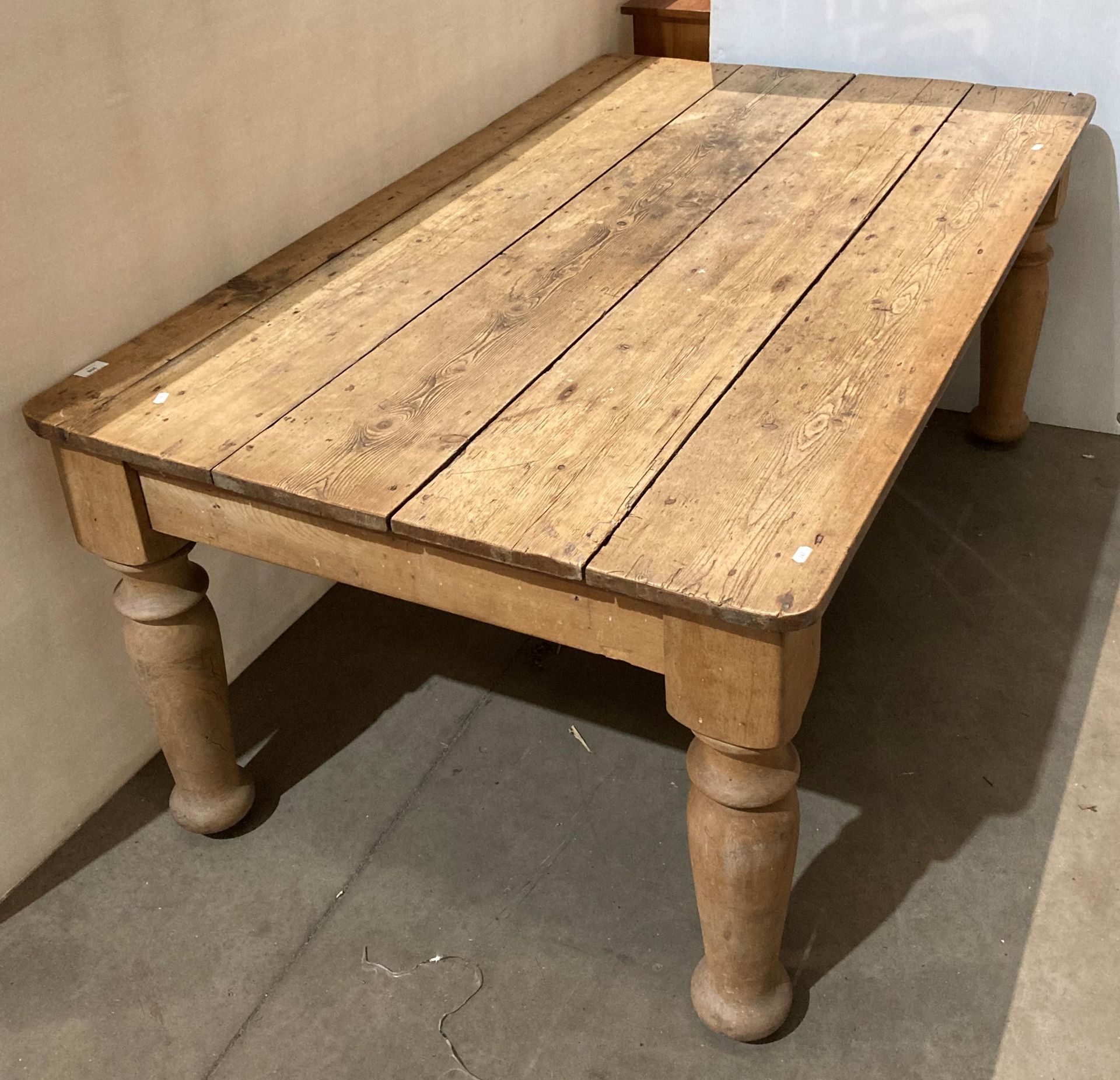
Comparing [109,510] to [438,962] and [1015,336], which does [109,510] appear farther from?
[1015,336]

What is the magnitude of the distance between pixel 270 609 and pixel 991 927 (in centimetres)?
120

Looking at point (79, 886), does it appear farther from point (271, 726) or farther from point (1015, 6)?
point (1015, 6)

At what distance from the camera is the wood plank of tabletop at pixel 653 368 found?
4.31 feet

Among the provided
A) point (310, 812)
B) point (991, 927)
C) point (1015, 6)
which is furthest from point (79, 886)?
point (1015, 6)

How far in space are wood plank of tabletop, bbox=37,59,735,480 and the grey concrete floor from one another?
25.0 inches

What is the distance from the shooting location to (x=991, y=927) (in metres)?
1.65

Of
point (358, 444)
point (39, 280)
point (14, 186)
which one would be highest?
point (14, 186)

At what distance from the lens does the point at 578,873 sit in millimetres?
1756

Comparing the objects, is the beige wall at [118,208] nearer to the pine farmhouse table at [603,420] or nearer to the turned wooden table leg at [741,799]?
the pine farmhouse table at [603,420]

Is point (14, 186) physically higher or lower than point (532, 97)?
higher

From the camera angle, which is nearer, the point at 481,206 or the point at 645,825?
the point at 645,825

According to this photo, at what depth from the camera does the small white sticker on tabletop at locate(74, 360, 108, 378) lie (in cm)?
163

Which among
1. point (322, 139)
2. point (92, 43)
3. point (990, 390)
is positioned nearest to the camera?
point (92, 43)

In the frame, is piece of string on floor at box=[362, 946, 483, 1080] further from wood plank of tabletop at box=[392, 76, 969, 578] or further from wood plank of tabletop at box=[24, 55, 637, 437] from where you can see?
wood plank of tabletop at box=[24, 55, 637, 437]
